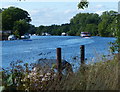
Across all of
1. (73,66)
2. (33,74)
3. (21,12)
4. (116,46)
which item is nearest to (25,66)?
(33,74)

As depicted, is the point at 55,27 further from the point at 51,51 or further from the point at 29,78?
the point at 29,78

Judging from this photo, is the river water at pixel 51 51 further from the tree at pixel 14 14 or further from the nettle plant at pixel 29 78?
the tree at pixel 14 14

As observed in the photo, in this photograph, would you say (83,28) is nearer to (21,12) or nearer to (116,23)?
(21,12)

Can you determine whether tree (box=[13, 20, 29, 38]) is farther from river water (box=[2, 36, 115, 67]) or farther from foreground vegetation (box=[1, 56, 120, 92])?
foreground vegetation (box=[1, 56, 120, 92])

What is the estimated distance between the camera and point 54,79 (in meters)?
5.09

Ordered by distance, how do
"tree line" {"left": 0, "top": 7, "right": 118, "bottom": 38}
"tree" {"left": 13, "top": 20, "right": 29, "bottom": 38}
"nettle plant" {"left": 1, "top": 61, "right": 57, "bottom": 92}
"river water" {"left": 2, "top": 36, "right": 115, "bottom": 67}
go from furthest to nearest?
1. "tree" {"left": 13, "top": 20, "right": 29, "bottom": 38}
2. "tree line" {"left": 0, "top": 7, "right": 118, "bottom": 38}
3. "river water" {"left": 2, "top": 36, "right": 115, "bottom": 67}
4. "nettle plant" {"left": 1, "top": 61, "right": 57, "bottom": 92}

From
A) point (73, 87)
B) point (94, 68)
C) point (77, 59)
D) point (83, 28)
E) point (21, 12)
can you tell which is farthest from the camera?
point (83, 28)

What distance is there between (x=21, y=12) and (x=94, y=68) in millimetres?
36395

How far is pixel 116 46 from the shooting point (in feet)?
31.0

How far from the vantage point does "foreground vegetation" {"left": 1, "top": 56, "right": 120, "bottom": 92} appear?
466cm

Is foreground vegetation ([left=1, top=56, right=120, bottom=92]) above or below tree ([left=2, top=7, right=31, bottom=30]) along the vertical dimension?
below

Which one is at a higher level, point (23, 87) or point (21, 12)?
point (21, 12)

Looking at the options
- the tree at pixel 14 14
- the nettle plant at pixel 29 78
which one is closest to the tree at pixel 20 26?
the tree at pixel 14 14

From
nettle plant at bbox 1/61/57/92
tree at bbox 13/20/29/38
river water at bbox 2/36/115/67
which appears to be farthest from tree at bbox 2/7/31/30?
nettle plant at bbox 1/61/57/92
